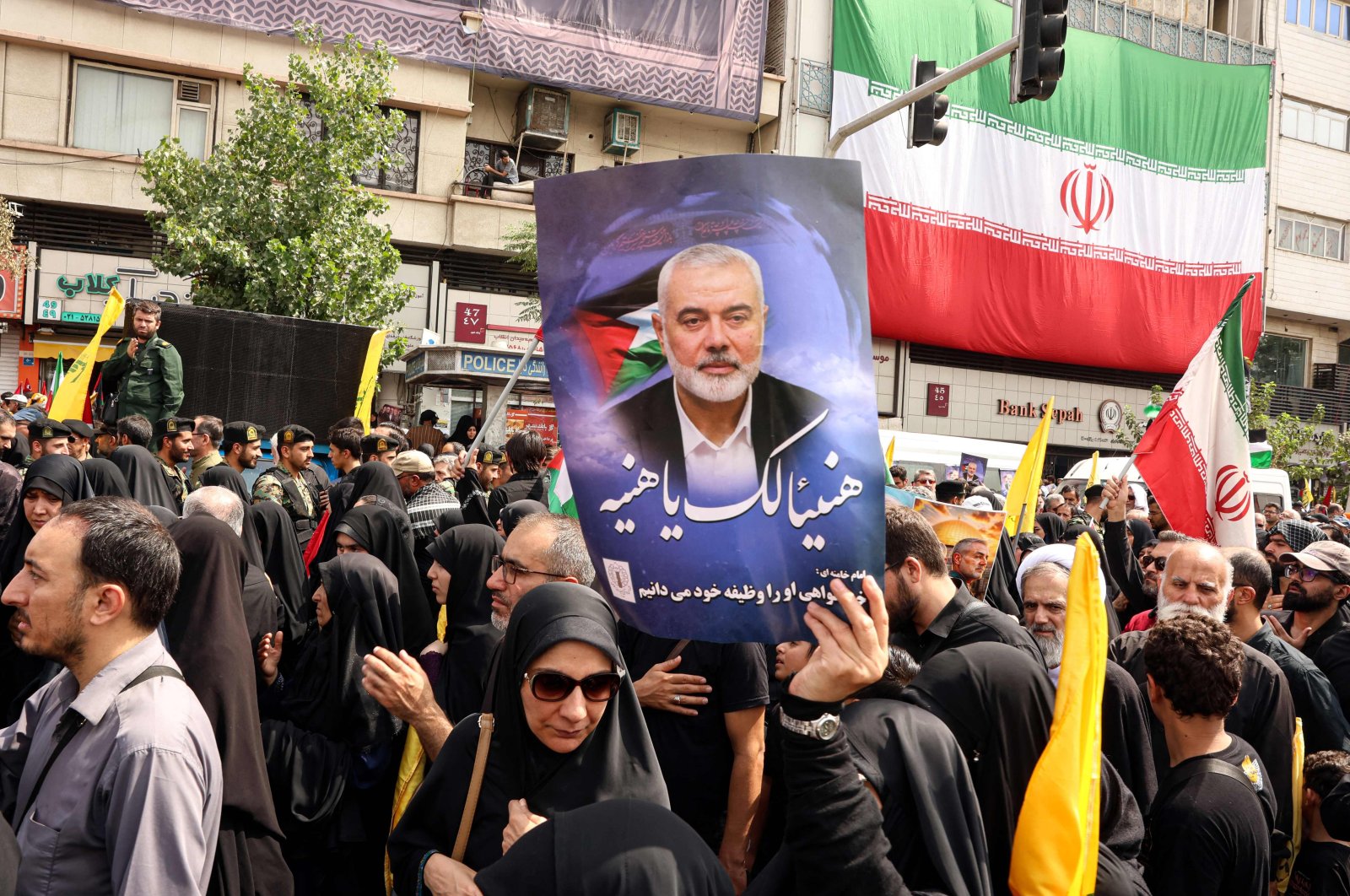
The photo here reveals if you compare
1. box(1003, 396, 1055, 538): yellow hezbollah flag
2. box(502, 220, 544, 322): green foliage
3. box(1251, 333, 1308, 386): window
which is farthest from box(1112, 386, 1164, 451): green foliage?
box(1003, 396, 1055, 538): yellow hezbollah flag

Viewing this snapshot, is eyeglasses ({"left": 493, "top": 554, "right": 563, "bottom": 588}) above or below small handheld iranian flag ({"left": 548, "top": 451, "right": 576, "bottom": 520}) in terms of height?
below

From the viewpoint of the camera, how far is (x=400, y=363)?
73.1ft

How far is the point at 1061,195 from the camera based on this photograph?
27469 millimetres

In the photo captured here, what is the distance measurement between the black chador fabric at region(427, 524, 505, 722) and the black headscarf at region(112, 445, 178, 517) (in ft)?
7.87

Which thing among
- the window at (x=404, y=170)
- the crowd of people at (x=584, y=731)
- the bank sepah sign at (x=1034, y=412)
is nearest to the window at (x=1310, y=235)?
the bank sepah sign at (x=1034, y=412)

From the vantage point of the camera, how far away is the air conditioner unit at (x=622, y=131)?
23578 mm

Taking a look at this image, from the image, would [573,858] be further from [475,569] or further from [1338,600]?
[1338,600]

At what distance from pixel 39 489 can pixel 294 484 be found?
2318 mm

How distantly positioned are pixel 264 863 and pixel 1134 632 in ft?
10.3

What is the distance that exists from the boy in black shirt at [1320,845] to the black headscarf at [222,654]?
2.91 m

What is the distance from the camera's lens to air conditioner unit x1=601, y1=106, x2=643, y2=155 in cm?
2358

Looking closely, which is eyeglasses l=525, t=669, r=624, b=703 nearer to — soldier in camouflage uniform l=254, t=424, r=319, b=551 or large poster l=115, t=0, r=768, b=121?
soldier in camouflage uniform l=254, t=424, r=319, b=551

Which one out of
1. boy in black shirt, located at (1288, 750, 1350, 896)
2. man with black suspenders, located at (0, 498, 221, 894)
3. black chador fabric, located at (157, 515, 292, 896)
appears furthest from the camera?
boy in black shirt, located at (1288, 750, 1350, 896)

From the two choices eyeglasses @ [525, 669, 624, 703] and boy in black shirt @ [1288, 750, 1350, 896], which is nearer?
eyeglasses @ [525, 669, 624, 703]
